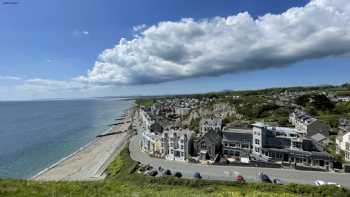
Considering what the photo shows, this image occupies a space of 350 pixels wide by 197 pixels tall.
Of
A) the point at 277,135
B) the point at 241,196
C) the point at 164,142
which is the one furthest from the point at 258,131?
the point at 241,196

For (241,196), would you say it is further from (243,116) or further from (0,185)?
(243,116)

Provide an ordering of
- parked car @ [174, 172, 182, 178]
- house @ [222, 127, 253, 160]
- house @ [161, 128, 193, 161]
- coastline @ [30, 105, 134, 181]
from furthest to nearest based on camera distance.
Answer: house @ [161, 128, 193, 161] → house @ [222, 127, 253, 160] → coastline @ [30, 105, 134, 181] → parked car @ [174, 172, 182, 178]

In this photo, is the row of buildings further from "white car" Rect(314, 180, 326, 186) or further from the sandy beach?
the sandy beach

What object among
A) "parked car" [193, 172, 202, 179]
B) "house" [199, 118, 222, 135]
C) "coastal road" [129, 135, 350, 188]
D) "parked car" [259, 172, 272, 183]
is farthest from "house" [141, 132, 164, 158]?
"parked car" [259, 172, 272, 183]

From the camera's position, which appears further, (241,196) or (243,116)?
(243,116)

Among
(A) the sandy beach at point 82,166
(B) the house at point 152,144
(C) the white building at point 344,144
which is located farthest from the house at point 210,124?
(C) the white building at point 344,144

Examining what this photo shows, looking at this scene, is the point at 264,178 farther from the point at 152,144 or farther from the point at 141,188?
the point at 152,144

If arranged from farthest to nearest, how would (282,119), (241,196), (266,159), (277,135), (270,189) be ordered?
(282,119) → (277,135) → (266,159) → (270,189) → (241,196)

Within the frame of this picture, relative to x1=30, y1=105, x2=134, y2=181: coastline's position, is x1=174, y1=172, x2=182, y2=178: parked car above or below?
above
